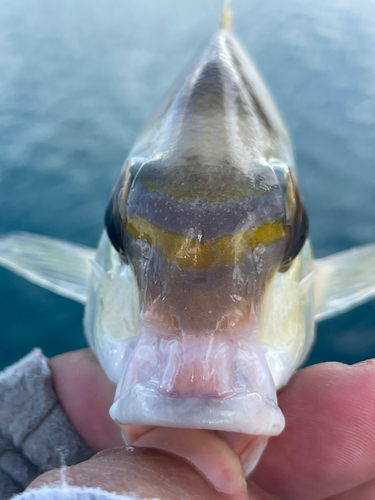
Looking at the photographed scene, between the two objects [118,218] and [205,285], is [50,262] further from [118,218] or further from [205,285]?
[205,285]

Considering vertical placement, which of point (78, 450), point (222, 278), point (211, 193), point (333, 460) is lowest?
point (78, 450)

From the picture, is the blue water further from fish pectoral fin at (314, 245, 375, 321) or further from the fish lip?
the fish lip

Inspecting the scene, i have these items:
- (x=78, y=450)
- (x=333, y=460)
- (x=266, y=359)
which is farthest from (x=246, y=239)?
(x=78, y=450)

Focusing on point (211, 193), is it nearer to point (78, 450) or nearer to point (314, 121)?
point (78, 450)

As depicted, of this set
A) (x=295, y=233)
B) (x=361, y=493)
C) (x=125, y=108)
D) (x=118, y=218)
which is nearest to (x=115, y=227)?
(x=118, y=218)

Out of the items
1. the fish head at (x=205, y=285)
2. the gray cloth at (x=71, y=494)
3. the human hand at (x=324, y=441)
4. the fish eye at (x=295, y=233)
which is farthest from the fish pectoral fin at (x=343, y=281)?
the gray cloth at (x=71, y=494)

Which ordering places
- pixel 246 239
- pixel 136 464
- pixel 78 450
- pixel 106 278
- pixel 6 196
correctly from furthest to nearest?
pixel 6 196 → pixel 78 450 → pixel 106 278 → pixel 246 239 → pixel 136 464

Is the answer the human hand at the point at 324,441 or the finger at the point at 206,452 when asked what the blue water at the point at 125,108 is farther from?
the finger at the point at 206,452
